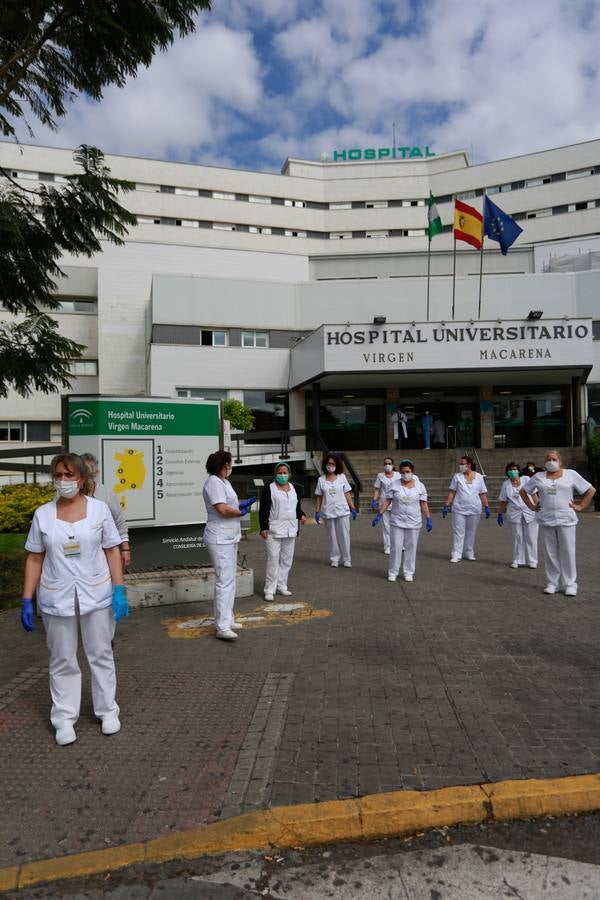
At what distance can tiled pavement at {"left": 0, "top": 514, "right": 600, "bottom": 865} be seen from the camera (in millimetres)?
3277

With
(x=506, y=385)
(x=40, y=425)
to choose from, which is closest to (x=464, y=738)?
(x=506, y=385)

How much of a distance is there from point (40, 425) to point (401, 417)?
17435 mm

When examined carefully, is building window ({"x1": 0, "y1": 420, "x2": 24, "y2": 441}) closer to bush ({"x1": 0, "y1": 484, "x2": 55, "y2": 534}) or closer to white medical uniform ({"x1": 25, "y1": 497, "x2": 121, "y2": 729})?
bush ({"x1": 0, "y1": 484, "x2": 55, "y2": 534})

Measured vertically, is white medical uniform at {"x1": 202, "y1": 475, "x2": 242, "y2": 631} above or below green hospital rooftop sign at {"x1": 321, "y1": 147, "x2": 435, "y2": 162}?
below

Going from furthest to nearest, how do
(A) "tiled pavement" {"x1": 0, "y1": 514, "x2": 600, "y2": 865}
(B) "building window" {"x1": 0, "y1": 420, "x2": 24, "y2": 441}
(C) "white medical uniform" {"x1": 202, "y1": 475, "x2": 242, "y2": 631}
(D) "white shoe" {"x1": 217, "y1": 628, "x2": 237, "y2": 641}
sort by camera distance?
(B) "building window" {"x1": 0, "y1": 420, "x2": 24, "y2": 441} < (C) "white medical uniform" {"x1": 202, "y1": 475, "x2": 242, "y2": 631} < (D) "white shoe" {"x1": 217, "y1": 628, "x2": 237, "y2": 641} < (A) "tiled pavement" {"x1": 0, "y1": 514, "x2": 600, "y2": 865}

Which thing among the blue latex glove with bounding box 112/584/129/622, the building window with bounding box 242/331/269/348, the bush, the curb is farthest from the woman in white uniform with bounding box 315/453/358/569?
the building window with bounding box 242/331/269/348

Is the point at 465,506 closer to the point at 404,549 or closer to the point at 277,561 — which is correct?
the point at 404,549

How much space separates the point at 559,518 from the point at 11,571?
324 inches

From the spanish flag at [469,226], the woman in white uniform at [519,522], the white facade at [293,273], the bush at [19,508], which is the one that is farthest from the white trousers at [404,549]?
the spanish flag at [469,226]

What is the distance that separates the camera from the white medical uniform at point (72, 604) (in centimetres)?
400

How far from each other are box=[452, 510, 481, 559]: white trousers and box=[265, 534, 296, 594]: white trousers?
3.58 meters

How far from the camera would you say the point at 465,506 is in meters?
10.6

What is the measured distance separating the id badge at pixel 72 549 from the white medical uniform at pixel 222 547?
7.31ft

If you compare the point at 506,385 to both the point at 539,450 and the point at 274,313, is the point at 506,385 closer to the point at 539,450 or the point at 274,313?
the point at 539,450
